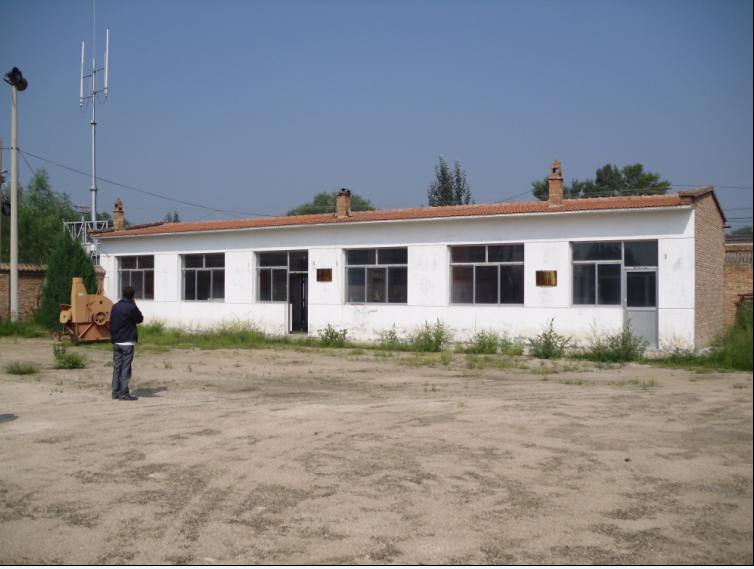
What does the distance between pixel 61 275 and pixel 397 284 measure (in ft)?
41.3

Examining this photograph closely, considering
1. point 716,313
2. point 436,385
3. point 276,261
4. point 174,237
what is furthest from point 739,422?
point 174,237

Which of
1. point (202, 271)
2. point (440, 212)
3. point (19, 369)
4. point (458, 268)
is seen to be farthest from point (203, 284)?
point (19, 369)

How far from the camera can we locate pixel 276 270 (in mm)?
22000

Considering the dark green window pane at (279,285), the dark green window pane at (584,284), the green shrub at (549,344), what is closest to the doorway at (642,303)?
the dark green window pane at (584,284)

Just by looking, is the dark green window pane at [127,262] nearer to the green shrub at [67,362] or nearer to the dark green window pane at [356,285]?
the dark green window pane at [356,285]

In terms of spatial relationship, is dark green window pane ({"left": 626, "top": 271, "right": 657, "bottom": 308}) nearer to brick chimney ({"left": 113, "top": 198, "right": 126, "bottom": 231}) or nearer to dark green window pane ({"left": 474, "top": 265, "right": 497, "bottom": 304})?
dark green window pane ({"left": 474, "top": 265, "right": 497, "bottom": 304})

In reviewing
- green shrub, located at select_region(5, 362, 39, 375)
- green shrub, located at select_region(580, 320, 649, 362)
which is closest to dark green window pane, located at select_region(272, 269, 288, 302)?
green shrub, located at select_region(5, 362, 39, 375)

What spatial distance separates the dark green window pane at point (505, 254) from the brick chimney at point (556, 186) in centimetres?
155

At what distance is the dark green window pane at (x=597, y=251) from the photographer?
16219 millimetres

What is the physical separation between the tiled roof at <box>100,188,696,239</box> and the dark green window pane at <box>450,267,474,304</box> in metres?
1.66

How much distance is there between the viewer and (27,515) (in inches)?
196

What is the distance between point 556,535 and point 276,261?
18.7 meters

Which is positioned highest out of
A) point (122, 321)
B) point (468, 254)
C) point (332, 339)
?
point (468, 254)

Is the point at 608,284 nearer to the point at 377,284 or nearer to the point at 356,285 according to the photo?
the point at 377,284
